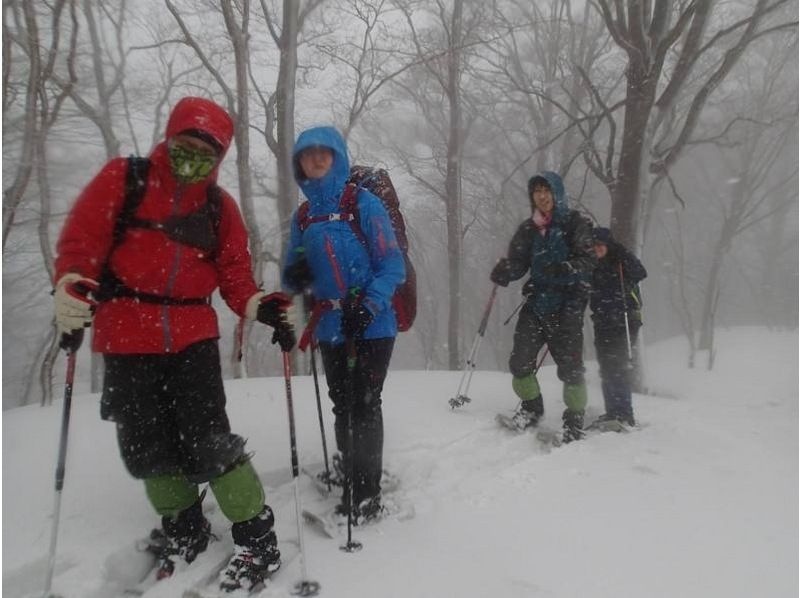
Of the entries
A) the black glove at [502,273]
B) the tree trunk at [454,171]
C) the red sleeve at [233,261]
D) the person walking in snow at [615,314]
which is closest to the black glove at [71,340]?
the red sleeve at [233,261]

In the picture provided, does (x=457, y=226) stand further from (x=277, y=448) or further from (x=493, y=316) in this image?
(x=493, y=316)

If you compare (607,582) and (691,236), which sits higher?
(691,236)

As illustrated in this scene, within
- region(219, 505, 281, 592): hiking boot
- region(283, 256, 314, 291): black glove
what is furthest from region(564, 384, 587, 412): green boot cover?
region(219, 505, 281, 592): hiking boot

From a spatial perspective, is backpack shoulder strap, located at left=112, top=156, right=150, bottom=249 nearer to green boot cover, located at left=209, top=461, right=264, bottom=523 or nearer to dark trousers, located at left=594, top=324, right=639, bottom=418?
green boot cover, located at left=209, top=461, right=264, bottom=523

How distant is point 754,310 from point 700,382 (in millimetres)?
28788

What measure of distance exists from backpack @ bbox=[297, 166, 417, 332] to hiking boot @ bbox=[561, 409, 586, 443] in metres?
1.98

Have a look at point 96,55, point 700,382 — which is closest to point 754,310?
point 700,382

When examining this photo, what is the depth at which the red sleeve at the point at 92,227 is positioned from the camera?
82.8 inches

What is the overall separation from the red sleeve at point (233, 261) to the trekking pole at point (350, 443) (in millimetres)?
595

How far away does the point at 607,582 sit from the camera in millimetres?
2234

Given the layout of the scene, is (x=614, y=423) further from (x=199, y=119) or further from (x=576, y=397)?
(x=199, y=119)

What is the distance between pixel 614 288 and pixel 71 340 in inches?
181

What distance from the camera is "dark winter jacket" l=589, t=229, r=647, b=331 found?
4832 millimetres

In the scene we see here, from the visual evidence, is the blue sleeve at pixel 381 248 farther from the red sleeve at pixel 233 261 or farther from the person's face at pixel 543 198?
the person's face at pixel 543 198
